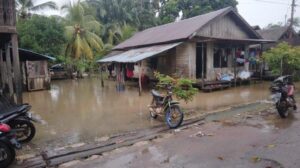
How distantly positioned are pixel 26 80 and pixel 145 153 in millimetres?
12857

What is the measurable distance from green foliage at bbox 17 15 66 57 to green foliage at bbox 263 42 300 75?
1516 cm

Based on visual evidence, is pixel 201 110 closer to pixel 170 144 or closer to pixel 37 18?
pixel 170 144

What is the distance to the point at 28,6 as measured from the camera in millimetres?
22688

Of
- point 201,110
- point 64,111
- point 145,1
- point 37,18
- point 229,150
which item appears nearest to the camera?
point 229,150

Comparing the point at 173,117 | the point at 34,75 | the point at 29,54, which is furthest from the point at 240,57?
the point at 34,75

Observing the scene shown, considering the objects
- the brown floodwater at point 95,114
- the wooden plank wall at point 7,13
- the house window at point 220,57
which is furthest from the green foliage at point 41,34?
the wooden plank wall at point 7,13

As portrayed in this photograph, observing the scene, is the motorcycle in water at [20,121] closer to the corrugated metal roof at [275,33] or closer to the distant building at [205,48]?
the distant building at [205,48]

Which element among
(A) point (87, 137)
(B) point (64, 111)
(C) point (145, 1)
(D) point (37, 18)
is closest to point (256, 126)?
(A) point (87, 137)

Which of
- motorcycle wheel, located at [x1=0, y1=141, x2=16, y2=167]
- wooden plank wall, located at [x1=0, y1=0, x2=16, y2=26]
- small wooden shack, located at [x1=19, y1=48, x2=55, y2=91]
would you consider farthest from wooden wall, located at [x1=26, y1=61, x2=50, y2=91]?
motorcycle wheel, located at [x1=0, y1=141, x2=16, y2=167]

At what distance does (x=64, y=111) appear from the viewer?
951 cm

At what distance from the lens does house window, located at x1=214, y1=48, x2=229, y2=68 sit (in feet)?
52.2

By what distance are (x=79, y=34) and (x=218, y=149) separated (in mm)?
21196

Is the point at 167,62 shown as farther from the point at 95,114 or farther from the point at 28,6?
the point at 28,6

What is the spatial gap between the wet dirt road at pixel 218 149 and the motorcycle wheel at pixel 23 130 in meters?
1.76
